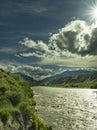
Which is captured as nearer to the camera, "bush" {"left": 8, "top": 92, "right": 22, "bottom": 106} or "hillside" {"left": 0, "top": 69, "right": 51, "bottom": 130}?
"hillside" {"left": 0, "top": 69, "right": 51, "bottom": 130}

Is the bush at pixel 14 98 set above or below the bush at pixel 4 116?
above

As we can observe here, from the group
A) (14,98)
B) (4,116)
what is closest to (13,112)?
(4,116)

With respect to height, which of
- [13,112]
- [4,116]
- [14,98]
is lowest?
[4,116]

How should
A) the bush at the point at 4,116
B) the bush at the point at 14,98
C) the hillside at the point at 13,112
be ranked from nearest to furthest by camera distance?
the bush at the point at 4,116 → the hillside at the point at 13,112 → the bush at the point at 14,98

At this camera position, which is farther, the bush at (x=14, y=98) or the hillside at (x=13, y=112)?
the bush at (x=14, y=98)

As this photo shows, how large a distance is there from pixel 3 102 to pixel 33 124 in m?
7.24

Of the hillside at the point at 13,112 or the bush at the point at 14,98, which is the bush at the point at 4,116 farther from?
the bush at the point at 14,98

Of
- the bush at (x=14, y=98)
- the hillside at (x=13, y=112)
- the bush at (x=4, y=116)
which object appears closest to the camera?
the bush at (x=4, y=116)

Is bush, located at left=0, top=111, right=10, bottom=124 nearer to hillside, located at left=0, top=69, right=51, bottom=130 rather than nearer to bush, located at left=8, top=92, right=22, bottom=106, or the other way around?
hillside, located at left=0, top=69, right=51, bottom=130

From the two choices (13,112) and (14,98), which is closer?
(13,112)

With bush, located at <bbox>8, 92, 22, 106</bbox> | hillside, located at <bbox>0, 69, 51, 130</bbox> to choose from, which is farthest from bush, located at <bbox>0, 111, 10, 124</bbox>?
bush, located at <bbox>8, 92, 22, 106</bbox>

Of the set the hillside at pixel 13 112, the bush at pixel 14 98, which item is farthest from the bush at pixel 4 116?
the bush at pixel 14 98

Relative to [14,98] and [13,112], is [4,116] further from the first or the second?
[14,98]

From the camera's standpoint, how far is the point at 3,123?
Result: 128 feet
